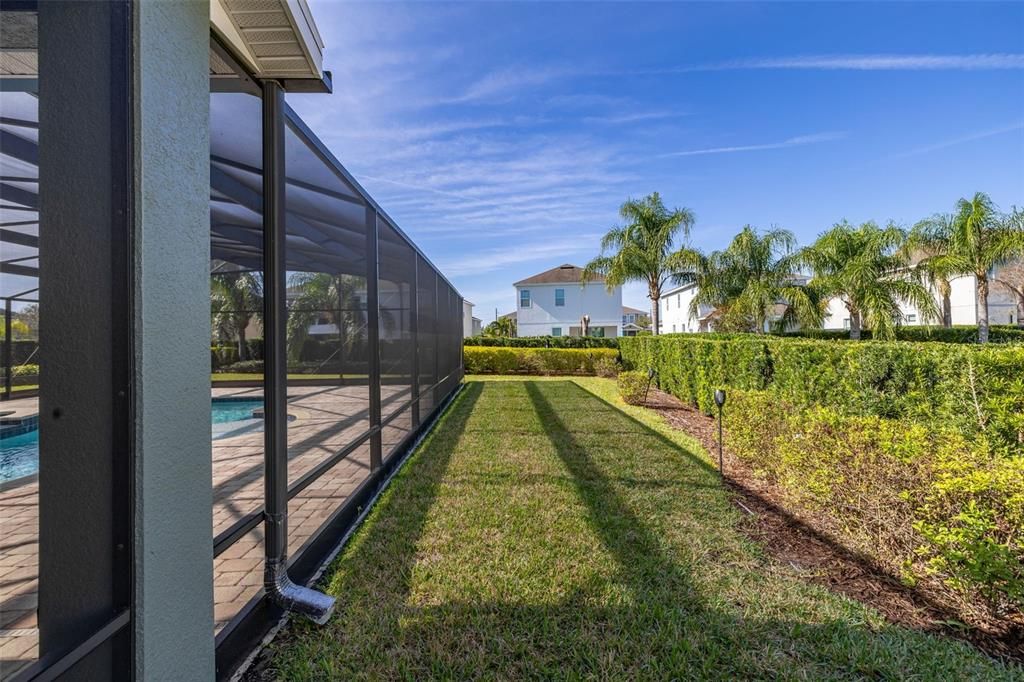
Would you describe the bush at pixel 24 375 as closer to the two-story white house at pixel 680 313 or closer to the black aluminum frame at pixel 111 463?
the black aluminum frame at pixel 111 463

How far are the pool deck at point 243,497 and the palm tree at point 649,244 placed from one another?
50.1 ft

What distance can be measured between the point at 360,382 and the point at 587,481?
8.72 ft

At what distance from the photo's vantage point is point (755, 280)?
1838cm

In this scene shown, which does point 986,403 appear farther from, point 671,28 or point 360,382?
point 671,28

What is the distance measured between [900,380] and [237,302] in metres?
5.46

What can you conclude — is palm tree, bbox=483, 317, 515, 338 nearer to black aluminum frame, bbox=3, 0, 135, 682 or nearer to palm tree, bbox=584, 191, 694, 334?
palm tree, bbox=584, 191, 694, 334

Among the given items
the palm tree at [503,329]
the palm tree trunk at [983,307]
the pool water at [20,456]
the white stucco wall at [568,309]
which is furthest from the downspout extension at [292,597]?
the palm tree at [503,329]

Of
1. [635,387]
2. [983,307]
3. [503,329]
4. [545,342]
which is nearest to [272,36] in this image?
[635,387]

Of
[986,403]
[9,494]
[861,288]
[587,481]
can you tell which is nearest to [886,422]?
[986,403]

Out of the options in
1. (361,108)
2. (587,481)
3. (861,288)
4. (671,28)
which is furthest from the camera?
(861,288)

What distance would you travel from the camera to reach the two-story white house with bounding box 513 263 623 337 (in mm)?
30766

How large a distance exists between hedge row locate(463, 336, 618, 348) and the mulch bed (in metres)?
15.9

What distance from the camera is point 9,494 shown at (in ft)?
3.73

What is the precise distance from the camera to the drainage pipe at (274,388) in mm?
2445
